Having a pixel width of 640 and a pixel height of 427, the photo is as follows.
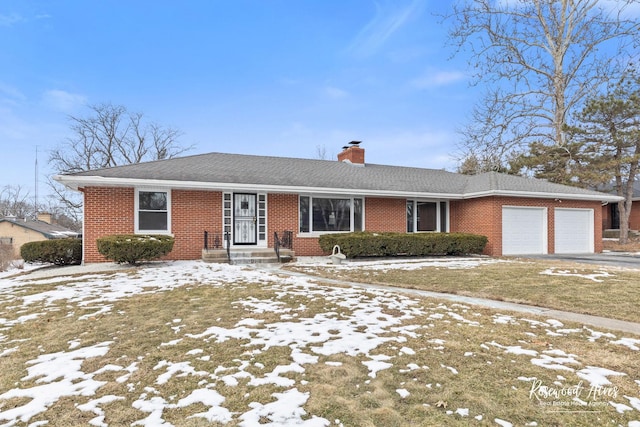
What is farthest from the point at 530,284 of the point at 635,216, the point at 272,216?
the point at 635,216

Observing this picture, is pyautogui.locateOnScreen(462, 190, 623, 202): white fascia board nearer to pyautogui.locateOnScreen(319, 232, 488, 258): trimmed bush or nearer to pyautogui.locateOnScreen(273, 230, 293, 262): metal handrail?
pyautogui.locateOnScreen(319, 232, 488, 258): trimmed bush

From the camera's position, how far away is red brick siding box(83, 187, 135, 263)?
37.3ft

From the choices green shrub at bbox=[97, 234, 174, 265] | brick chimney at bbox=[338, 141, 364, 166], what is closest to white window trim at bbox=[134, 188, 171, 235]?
green shrub at bbox=[97, 234, 174, 265]

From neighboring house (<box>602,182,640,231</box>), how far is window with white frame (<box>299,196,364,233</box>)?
76.3 feet

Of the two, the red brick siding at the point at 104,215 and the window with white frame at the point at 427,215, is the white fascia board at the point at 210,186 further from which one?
the window with white frame at the point at 427,215

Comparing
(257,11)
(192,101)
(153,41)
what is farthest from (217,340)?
(192,101)

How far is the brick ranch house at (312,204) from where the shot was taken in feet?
38.3

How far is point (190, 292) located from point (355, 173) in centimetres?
1086

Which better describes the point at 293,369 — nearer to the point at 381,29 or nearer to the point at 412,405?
the point at 412,405

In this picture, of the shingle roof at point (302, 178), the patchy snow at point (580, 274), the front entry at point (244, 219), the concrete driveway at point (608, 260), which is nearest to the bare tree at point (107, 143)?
the shingle roof at point (302, 178)

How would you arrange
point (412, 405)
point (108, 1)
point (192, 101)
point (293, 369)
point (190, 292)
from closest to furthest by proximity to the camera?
point (412, 405)
point (293, 369)
point (190, 292)
point (108, 1)
point (192, 101)

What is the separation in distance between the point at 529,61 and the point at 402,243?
18902 mm

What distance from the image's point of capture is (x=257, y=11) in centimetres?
1491

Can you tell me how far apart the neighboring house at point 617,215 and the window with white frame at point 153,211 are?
100 ft
